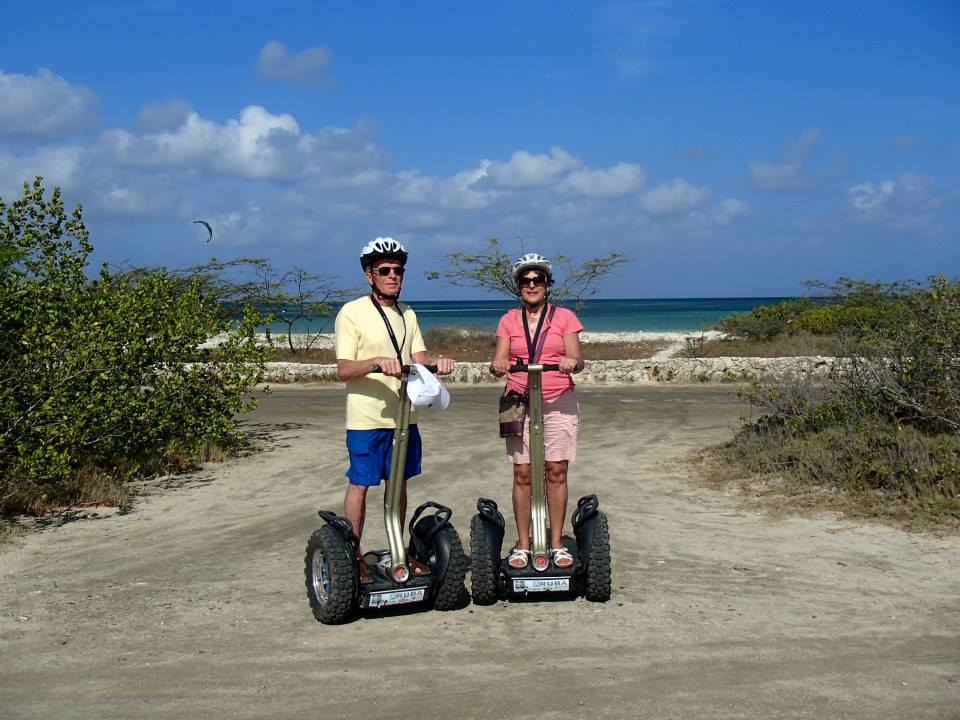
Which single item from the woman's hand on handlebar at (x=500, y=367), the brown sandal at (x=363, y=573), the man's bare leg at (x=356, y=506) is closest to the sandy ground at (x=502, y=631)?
the brown sandal at (x=363, y=573)

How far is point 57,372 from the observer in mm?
8617

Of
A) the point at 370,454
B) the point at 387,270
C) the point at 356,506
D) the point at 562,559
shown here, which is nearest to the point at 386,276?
the point at 387,270

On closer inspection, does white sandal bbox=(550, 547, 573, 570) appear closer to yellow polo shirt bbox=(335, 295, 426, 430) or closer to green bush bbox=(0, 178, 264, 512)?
yellow polo shirt bbox=(335, 295, 426, 430)

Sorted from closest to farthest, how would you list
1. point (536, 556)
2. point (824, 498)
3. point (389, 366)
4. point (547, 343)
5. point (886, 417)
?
point (389, 366) < point (536, 556) < point (547, 343) < point (824, 498) < point (886, 417)

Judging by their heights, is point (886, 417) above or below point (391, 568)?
above

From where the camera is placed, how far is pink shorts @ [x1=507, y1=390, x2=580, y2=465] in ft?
18.8

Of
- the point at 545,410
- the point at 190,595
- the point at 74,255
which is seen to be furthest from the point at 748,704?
the point at 74,255

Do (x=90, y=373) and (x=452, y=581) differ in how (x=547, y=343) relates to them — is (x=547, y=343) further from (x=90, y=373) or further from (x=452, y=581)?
→ (x=90, y=373)

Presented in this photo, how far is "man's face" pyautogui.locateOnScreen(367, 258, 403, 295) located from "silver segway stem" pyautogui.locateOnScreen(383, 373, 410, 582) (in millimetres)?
596

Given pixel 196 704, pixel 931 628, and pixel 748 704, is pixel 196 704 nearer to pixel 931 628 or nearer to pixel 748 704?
pixel 748 704

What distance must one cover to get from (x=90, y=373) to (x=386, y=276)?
487 cm

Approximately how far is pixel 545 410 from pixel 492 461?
228 inches

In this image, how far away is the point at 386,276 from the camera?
5.52 metres

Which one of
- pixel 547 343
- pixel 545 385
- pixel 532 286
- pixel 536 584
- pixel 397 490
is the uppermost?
pixel 532 286
